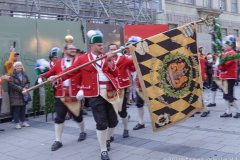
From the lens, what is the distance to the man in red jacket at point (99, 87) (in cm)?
555

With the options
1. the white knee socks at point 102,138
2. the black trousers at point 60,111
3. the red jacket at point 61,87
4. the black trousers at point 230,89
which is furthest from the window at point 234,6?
the white knee socks at point 102,138

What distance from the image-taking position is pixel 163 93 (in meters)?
5.71

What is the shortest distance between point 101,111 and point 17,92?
3.99m

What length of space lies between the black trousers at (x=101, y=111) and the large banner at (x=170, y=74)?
0.64m

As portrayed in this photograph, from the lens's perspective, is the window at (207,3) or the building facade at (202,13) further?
the window at (207,3)

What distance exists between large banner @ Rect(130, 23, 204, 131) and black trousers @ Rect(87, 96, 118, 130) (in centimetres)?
64

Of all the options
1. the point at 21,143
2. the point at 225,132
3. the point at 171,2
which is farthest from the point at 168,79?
the point at 171,2

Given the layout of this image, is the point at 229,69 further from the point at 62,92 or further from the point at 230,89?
the point at 62,92

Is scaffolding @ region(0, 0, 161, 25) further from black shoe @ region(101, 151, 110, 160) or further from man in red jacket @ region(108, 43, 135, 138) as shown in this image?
black shoe @ region(101, 151, 110, 160)

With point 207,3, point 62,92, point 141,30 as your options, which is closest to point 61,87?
point 62,92

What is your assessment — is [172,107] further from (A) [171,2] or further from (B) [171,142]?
(A) [171,2]

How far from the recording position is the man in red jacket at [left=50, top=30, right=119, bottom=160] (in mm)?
5555

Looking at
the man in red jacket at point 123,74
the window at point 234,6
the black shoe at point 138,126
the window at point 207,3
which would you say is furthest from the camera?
the window at point 234,6

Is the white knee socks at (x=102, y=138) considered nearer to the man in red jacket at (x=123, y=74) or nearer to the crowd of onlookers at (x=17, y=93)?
the man in red jacket at (x=123, y=74)
